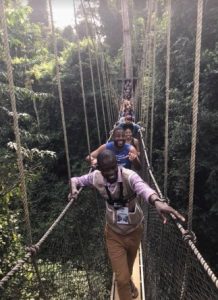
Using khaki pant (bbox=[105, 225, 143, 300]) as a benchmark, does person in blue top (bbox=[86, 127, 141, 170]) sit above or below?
above

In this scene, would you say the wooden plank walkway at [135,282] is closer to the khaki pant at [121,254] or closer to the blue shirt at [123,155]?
the khaki pant at [121,254]

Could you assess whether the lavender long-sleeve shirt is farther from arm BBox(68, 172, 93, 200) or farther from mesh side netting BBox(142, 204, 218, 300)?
mesh side netting BBox(142, 204, 218, 300)

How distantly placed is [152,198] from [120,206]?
0.32m

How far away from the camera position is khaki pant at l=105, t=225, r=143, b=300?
1.87 meters

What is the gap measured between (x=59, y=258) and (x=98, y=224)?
72cm

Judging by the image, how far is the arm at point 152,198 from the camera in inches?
52.8

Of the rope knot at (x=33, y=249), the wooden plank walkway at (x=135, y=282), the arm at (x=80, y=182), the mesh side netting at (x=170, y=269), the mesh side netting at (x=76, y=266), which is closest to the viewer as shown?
the rope knot at (x=33, y=249)

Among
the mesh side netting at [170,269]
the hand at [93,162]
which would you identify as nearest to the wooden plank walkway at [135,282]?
the mesh side netting at [170,269]

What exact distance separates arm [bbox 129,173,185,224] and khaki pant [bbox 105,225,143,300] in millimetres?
298

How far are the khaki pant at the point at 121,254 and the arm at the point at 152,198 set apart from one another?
11.7 inches

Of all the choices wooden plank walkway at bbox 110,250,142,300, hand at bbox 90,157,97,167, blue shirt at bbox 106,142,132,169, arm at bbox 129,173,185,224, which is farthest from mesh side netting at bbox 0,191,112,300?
arm at bbox 129,173,185,224

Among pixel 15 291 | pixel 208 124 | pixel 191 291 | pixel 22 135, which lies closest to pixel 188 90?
pixel 208 124

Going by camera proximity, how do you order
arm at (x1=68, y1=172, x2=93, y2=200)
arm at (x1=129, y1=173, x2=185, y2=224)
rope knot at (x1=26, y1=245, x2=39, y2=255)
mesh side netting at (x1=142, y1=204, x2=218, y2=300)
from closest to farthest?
arm at (x1=129, y1=173, x2=185, y2=224) < rope knot at (x1=26, y1=245, x2=39, y2=255) < mesh side netting at (x1=142, y1=204, x2=218, y2=300) < arm at (x1=68, y1=172, x2=93, y2=200)

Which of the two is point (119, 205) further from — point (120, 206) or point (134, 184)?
point (134, 184)
